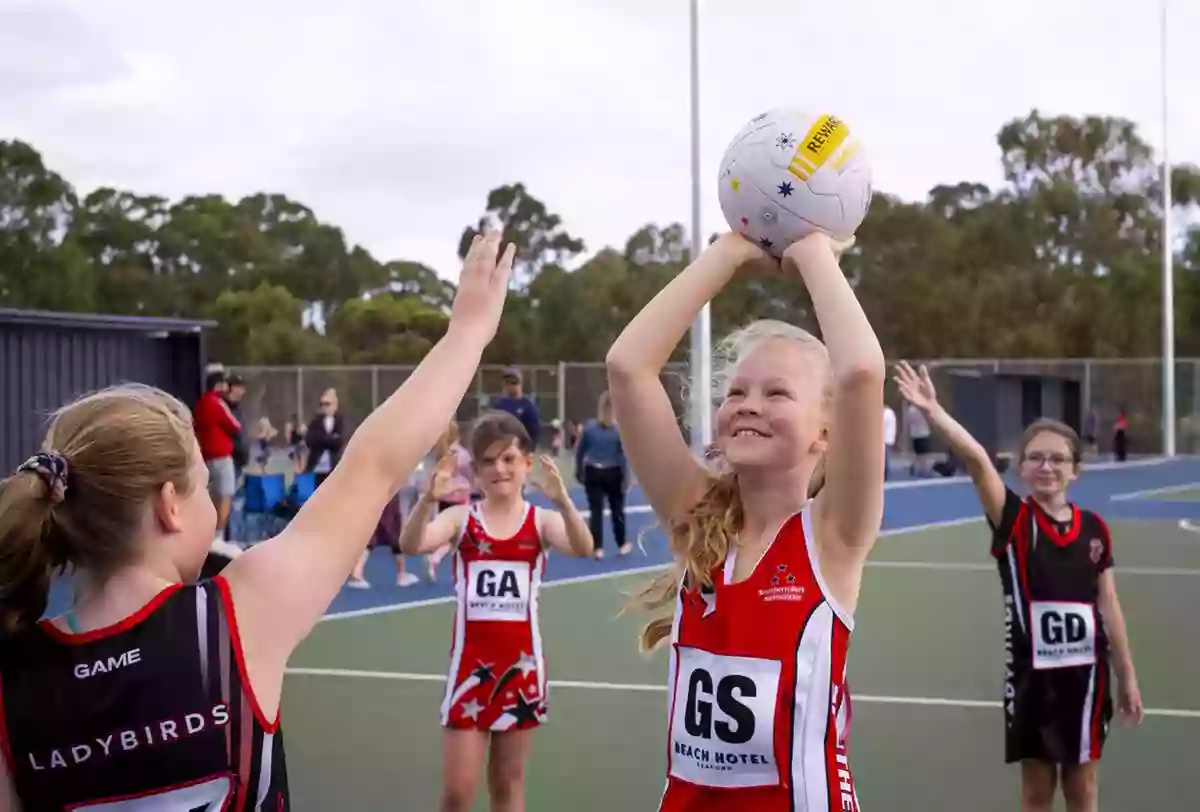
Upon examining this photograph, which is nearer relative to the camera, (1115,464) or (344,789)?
(344,789)

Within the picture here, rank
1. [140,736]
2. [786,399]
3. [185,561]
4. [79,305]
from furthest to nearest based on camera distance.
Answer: [79,305] → [786,399] → [185,561] → [140,736]

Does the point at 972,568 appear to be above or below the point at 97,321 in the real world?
below

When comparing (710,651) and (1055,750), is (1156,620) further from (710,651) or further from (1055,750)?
(710,651)

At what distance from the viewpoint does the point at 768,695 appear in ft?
8.12

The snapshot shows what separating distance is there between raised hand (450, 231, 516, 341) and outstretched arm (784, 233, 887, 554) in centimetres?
61

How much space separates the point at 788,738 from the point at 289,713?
5065mm

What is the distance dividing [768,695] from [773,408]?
567 millimetres

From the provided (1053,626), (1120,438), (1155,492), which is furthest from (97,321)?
(1120,438)

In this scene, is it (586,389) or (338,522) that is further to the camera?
(586,389)

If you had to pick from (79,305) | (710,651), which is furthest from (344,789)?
(79,305)

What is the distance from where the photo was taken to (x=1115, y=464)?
29422 mm

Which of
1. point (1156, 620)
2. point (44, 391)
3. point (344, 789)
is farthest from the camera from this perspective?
point (44, 391)

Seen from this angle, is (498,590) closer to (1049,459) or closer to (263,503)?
(1049,459)

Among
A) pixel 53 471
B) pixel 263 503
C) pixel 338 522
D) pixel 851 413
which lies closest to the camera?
pixel 53 471
